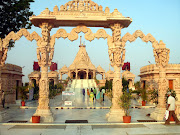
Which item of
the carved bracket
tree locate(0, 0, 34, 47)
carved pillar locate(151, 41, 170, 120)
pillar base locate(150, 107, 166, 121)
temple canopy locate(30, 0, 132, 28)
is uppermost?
tree locate(0, 0, 34, 47)

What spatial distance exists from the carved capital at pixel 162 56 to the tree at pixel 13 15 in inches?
407

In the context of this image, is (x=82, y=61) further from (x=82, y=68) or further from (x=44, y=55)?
(x=44, y=55)

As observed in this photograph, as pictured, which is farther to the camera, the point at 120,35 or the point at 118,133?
the point at 120,35

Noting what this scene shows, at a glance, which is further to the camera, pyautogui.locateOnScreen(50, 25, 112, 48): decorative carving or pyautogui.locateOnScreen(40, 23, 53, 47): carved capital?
pyautogui.locateOnScreen(50, 25, 112, 48): decorative carving

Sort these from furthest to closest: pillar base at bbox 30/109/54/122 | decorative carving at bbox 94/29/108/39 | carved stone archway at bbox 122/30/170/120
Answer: carved stone archway at bbox 122/30/170/120
decorative carving at bbox 94/29/108/39
pillar base at bbox 30/109/54/122

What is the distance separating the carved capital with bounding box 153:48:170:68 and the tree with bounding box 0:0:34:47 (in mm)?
10343

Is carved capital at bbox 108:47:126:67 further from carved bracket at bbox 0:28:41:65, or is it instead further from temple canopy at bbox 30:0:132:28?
carved bracket at bbox 0:28:41:65

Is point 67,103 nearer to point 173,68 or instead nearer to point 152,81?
point 152,81

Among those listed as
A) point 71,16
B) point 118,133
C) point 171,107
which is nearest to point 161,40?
point 171,107

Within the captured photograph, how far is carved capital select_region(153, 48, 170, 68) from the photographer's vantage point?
10.1 metres

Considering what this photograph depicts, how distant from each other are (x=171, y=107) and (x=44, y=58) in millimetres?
6288

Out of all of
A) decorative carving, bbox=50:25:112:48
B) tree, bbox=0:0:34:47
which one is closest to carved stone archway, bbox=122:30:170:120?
decorative carving, bbox=50:25:112:48

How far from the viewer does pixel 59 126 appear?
8.19 m

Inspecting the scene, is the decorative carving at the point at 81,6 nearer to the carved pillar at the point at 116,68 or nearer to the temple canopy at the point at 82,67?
the carved pillar at the point at 116,68
